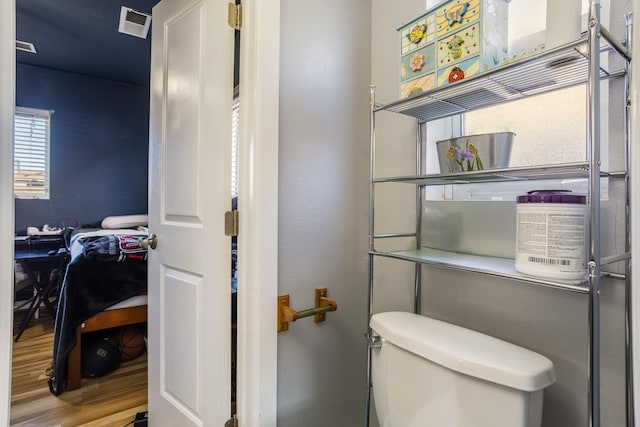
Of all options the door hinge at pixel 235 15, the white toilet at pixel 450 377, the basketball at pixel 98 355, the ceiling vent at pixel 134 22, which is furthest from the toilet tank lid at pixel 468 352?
the ceiling vent at pixel 134 22

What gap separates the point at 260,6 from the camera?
3.43 ft

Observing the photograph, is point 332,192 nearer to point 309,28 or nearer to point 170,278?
point 309,28

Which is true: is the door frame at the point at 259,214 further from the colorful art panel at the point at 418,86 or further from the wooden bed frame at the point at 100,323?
the wooden bed frame at the point at 100,323

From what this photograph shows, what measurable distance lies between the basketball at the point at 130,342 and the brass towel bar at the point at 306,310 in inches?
67.5

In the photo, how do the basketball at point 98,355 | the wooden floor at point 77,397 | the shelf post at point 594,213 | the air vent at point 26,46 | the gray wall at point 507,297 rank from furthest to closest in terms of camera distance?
the air vent at point 26,46 < the basketball at point 98,355 < the wooden floor at point 77,397 < the gray wall at point 507,297 < the shelf post at point 594,213

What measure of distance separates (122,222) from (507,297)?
12.4 ft

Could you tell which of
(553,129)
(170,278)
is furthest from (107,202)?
(553,129)

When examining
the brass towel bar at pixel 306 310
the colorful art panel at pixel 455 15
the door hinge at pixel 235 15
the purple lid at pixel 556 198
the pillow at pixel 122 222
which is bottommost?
the brass towel bar at pixel 306 310

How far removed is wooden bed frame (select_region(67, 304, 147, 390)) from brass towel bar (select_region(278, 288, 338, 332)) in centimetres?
154

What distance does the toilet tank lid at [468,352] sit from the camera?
2.18ft

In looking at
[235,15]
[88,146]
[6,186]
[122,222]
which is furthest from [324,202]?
[88,146]

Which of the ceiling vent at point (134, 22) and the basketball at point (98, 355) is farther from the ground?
the ceiling vent at point (134, 22)

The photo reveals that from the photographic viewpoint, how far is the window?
3418 millimetres

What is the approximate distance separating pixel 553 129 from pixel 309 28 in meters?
0.87
